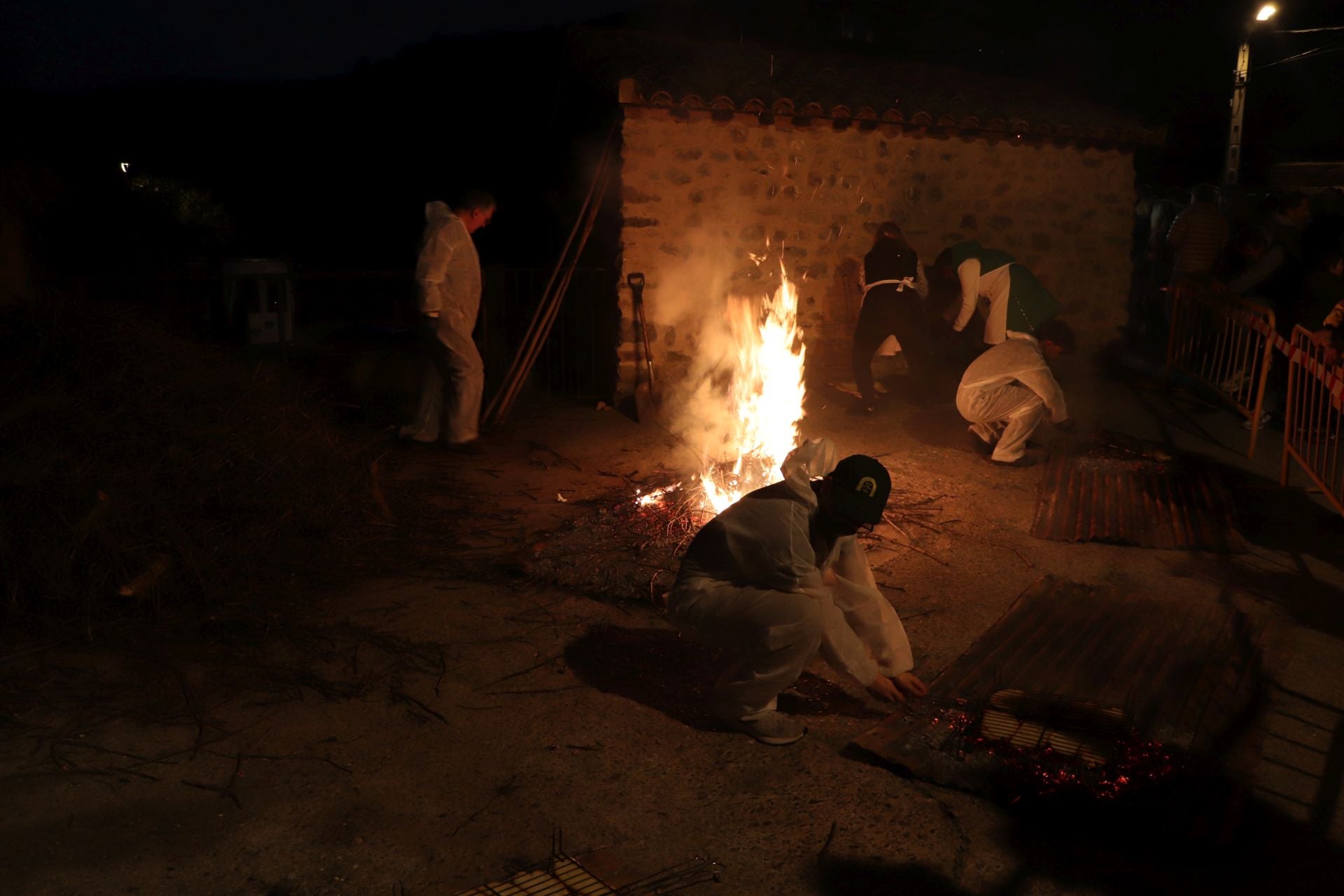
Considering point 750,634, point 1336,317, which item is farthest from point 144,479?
point 1336,317

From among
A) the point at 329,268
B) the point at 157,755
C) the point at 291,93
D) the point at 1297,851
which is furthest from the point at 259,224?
the point at 1297,851

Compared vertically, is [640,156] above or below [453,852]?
above

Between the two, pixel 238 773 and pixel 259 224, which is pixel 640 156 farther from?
pixel 259 224

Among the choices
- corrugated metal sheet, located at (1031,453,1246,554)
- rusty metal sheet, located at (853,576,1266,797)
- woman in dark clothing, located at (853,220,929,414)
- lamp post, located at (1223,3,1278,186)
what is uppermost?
lamp post, located at (1223,3,1278,186)

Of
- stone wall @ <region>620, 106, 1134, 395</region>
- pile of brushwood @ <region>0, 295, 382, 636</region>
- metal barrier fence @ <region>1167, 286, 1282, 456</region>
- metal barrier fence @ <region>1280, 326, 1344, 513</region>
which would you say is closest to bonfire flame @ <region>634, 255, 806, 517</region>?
stone wall @ <region>620, 106, 1134, 395</region>

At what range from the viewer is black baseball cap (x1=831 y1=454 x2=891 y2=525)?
12.5 feet

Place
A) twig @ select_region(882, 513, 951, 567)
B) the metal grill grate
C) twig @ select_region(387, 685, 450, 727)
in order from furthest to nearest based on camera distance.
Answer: twig @ select_region(882, 513, 951, 567), twig @ select_region(387, 685, 450, 727), the metal grill grate

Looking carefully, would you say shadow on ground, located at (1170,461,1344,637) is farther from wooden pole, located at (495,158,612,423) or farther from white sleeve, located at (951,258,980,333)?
wooden pole, located at (495,158,612,423)

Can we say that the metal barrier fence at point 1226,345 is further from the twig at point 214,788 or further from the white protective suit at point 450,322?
the twig at point 214,788

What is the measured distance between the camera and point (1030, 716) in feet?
13.5

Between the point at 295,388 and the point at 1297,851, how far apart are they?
22.6 feet

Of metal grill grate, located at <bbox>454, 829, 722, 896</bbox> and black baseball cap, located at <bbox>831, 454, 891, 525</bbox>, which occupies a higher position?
black baseball cap, located at <bbox>831, 454, 891, 525</bbox>

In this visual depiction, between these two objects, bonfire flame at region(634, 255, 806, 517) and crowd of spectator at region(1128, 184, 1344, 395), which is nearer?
bonfire flame at region(634, 255, 806, 517)

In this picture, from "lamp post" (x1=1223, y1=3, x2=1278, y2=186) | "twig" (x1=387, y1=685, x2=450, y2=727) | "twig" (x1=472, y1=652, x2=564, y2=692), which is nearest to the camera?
"twig" (x1=387, y1=685, x2=450, y2=727)
